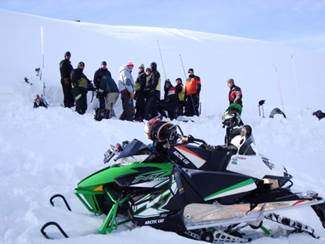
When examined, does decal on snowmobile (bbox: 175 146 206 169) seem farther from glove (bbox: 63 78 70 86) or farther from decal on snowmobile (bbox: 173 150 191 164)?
glove (bbox: 63 78 70 86)

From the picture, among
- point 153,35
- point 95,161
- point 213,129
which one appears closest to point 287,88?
point 153,35

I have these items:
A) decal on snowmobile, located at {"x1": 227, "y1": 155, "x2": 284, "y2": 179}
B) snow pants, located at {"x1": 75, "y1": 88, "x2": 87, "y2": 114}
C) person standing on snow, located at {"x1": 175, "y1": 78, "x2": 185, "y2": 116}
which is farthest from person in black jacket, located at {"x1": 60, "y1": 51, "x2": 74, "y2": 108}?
decal on snowmobile, located at {"x1": 227, "y1": 155, "x2": 284, "y2": 179}

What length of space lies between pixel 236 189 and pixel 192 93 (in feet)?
31.2

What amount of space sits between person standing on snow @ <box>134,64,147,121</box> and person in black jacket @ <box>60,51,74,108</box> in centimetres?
166

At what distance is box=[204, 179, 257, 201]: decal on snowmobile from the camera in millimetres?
4852

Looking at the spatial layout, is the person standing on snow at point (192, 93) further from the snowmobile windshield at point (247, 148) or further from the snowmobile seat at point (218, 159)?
the snowmobile seat at point (218, 159)

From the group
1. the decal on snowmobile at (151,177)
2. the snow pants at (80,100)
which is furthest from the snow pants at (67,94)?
the decal on snowmobile at (151,177)

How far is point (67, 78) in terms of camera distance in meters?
12.6

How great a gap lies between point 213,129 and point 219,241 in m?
7.13

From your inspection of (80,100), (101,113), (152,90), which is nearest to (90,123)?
(101,113)

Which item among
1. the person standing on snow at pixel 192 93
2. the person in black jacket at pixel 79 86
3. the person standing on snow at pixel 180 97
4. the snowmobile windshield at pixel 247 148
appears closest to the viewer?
the snowmobile windshield at pixel 247 148

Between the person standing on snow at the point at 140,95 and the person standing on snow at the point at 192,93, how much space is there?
1.69 metres

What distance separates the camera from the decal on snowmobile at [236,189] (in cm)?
485

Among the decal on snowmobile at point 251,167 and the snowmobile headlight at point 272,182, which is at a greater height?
the decal on snowmobile at point 251,167
